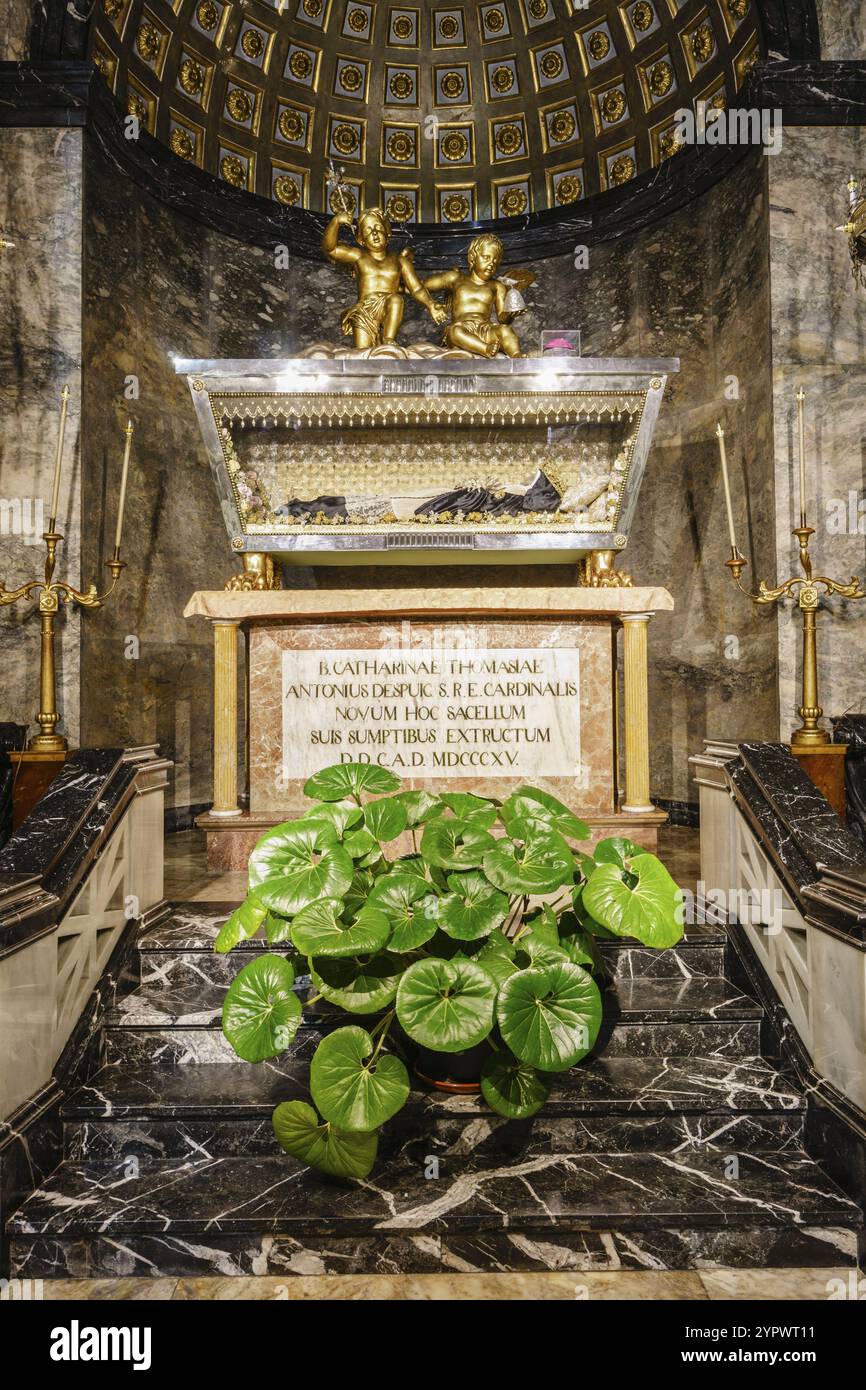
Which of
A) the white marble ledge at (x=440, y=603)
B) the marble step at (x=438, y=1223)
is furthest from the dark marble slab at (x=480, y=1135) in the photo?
the white marble ledge at (x=440, y=603)

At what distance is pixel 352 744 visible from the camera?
14.8 feet

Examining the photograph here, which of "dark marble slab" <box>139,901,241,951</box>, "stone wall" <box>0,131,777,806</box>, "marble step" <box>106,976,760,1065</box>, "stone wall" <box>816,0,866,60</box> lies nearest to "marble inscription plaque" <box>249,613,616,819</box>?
"dark marble slab" <box>139,901,241,951</box>

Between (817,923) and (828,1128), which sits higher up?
(817,923)

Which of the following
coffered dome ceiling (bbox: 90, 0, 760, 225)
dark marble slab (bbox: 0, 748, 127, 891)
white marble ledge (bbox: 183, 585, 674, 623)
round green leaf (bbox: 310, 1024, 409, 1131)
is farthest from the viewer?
coffered dome ceiling (bbox: 90, 0, 760, 225)

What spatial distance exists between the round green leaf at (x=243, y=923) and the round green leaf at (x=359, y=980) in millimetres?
201

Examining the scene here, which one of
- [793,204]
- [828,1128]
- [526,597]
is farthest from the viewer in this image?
[793,204]

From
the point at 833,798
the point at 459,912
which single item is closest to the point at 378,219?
the point at 833,798

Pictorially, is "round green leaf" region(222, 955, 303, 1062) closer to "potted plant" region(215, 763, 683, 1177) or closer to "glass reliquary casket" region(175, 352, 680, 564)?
"potted plant" region(215, 763, 683, 1177)

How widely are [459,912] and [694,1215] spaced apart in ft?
3.36

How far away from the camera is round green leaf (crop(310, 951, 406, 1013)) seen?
87.2 inches

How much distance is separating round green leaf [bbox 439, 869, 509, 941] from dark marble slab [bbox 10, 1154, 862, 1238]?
730 millimetres

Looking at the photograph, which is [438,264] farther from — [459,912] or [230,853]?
[459,912]

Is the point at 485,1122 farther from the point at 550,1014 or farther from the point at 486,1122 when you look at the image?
the point at 550,1014

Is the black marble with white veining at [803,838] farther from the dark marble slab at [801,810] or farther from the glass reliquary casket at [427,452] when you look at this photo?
the glass reliquary casket at [427,452]
